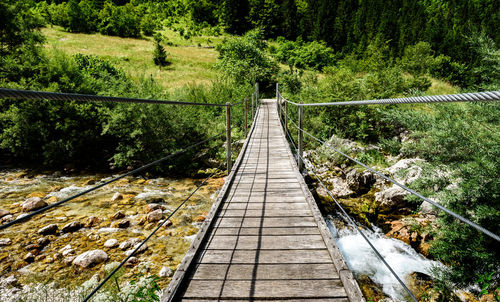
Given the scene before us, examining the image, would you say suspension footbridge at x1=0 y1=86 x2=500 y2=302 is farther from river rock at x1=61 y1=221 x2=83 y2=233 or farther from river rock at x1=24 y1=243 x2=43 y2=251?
river rock at x1=61 y1=221 x2=83 y2=233

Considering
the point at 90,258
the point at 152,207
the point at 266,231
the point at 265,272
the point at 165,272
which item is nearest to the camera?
the point at 265,272

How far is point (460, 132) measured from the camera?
4074mm

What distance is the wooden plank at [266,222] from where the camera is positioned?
2508 mm

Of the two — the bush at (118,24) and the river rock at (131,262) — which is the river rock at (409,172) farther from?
the bush at (118,24)

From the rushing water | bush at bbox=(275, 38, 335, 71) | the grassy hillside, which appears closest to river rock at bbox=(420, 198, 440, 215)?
the rushing water

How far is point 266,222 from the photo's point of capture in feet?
8.46

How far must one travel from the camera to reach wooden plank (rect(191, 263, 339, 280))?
1.79 meters

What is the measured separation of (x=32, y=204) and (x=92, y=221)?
6.48ft

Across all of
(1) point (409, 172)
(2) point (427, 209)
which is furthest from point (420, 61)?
(2) point (427, 209)

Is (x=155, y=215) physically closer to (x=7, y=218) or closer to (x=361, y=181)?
(x=7, y=218)

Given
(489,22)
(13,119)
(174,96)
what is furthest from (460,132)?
(489,22)

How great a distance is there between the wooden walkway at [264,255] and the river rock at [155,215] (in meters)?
2.89

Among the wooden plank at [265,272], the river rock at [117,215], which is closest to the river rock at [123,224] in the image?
the river rock at [117,215]

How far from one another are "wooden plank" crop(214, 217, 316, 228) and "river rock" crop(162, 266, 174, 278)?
194cm
